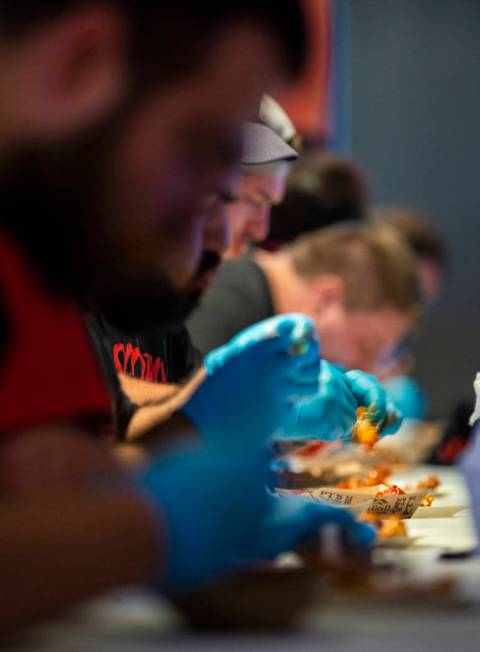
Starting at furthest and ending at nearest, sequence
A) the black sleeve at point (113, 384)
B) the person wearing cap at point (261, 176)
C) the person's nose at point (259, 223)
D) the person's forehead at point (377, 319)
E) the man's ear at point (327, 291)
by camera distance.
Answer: the person's forehead at point (377, 319) → the man's ear at point (327, 291) → the person's nose at point (259, 223) → the person wearing cap at point (261, 176) → the black sleeve at point (113, 384)

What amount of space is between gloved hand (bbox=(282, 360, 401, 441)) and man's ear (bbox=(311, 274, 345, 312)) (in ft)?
1.84

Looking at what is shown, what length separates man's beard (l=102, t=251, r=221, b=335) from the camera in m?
0.66

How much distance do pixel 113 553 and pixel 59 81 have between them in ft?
0.80

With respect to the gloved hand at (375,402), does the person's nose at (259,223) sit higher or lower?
higher

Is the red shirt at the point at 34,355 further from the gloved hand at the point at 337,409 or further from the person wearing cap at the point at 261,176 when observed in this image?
the gloved hand at the point at 337,409

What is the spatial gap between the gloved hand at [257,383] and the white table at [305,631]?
10cm

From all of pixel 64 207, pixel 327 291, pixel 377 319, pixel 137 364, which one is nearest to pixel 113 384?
pixel 137 364

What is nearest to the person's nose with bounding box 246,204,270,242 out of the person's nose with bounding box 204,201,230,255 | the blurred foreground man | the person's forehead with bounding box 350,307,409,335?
the person's nose with bounding box 204,201,230,255

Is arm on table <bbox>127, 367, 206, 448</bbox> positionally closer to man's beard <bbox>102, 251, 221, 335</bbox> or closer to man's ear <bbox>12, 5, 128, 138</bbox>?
man's beard <bbox>102, 251, 221, 335</bbox>

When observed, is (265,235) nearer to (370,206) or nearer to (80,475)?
(370,206)

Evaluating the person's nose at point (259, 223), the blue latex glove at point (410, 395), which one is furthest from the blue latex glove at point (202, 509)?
the blue latex glove at point (410, 395)

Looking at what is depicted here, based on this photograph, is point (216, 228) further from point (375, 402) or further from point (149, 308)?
point (375, 402)

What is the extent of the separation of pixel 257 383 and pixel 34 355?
245 mm

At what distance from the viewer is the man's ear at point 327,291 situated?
182 centimetres
